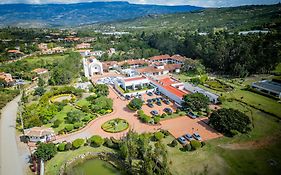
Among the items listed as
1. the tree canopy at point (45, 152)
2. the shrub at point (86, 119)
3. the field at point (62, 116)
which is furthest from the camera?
the shrub at point (86, 119)

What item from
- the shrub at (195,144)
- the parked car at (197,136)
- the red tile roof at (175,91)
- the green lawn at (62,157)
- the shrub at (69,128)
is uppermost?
the red tile roof at (175,91)

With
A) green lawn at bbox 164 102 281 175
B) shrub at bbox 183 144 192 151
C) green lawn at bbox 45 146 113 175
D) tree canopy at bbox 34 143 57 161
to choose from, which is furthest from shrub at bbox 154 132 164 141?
tree canopy at bbox 34 143 57 161

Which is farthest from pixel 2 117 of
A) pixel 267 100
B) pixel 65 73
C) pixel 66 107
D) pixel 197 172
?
pixel 267 100

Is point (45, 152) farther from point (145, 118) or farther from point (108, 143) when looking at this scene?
point (145, 118)

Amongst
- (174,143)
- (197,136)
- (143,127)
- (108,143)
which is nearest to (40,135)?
(108,143)

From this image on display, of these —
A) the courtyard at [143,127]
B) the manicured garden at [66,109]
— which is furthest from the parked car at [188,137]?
the manicured garden at [66,109]

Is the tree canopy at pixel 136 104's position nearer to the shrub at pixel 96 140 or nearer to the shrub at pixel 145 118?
the shrub at pixel 145 118

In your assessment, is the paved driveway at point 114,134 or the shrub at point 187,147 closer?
the shrub at point 187,147
